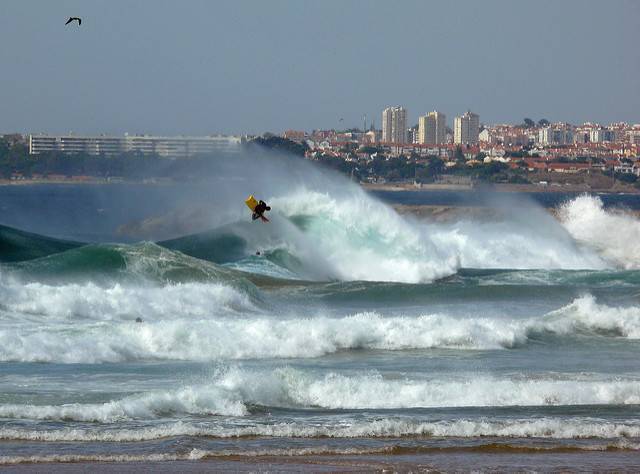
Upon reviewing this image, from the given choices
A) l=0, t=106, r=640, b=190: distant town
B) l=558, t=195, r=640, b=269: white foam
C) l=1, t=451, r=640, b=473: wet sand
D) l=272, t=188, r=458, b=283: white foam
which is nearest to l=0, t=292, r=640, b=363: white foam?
l=1, t=451, r=640, b=473: wet sand

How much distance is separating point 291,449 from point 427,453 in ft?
4.71

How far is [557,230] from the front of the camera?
4825 cm

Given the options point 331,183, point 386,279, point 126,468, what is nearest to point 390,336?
point 126,468

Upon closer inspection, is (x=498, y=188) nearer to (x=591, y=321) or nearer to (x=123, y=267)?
(x=123, y=267)

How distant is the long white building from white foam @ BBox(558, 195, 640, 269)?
2854 cm

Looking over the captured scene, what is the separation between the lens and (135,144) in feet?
329

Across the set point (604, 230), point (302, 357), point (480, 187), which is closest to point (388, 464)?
point (302, 357)

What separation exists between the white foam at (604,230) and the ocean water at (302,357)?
33.0 feet

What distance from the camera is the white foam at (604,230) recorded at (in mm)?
45688

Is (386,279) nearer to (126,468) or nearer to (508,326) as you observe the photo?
(508,326)

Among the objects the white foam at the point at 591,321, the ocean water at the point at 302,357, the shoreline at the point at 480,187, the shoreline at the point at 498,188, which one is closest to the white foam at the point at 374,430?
the ocean water at the point at 302,357

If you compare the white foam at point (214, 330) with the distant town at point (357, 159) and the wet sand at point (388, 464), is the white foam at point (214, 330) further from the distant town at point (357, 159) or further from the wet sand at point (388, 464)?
the distant town at point (357, 159)

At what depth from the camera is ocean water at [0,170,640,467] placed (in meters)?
13.6

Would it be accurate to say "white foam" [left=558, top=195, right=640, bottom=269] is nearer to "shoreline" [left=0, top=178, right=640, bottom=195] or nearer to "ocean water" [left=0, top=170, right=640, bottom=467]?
"ocean water" [left=0, top=170, right=640, bottom=467]
